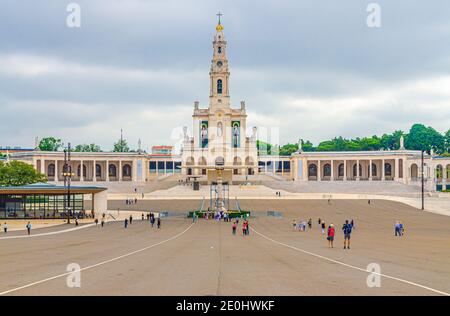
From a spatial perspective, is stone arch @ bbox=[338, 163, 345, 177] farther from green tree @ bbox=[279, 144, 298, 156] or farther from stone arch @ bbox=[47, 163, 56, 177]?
stone arch @ bbox=[47, 163, 56, 177]

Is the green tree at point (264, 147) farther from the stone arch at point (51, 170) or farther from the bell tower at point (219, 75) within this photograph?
the stone arch at point (51, 170)

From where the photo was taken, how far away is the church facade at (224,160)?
459ft

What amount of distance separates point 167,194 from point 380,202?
121ft

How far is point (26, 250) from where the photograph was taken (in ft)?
109

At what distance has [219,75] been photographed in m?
149

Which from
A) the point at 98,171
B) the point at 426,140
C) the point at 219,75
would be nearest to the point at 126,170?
the point at 98,171

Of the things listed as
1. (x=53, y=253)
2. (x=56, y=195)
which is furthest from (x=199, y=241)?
(x=56, y=195)

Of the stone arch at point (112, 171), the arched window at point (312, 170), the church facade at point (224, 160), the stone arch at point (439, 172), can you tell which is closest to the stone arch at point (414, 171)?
the church facade at point (224, 160)

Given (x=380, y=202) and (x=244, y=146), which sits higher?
(x=244, y=146)

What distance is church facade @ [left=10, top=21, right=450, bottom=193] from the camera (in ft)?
459

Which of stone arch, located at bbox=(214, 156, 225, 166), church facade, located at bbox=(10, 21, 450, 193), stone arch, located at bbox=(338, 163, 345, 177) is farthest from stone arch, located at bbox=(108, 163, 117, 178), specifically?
stone arch, located at bbox=(338, 163, 345, 177)
